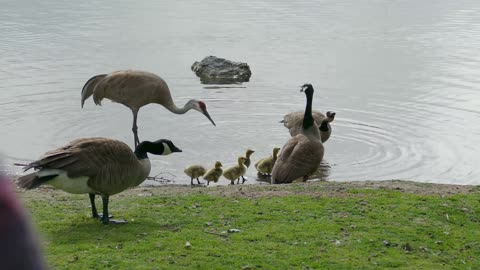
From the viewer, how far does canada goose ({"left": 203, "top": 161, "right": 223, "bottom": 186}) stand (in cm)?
1446

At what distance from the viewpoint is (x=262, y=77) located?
945 inches

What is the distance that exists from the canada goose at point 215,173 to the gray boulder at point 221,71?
359 inches

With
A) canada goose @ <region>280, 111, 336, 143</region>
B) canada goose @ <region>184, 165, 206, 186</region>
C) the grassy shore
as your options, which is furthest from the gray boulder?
the grassy shore

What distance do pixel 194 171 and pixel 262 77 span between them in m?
9.82

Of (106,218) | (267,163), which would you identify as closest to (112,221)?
(106,218)

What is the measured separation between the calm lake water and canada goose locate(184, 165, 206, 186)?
2.19 feet

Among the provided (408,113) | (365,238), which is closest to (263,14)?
(408,113)

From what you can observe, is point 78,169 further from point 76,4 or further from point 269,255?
point 76,4

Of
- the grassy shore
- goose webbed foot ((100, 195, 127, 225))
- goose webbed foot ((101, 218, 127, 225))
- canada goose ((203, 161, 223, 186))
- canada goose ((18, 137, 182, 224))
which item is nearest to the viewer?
the grassy shore

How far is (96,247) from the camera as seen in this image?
833 cm

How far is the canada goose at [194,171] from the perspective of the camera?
1452 cm

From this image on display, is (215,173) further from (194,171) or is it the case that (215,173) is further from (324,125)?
(324,125)

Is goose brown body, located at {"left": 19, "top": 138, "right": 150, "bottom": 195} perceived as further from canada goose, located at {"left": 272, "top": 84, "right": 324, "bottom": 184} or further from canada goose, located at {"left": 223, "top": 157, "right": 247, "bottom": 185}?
canada goose, located at {"left": 223, "top": 157, "right": 247, "bottom": 185}

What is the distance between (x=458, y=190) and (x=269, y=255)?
16.7 ft
